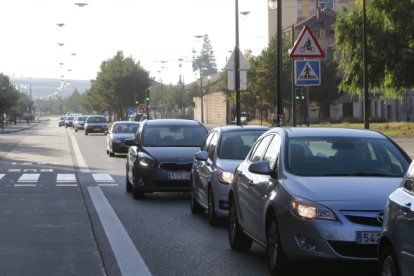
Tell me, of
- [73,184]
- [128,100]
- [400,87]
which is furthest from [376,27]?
[128,100]

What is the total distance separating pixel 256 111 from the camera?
110125mm

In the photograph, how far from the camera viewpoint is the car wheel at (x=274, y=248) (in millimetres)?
7945

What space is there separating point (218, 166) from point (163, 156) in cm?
389

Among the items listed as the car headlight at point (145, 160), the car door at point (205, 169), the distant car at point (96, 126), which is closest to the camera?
the car door at point (205, 169)

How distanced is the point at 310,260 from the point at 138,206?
8.15 m

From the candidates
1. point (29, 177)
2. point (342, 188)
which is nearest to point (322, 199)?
point (342, 188)

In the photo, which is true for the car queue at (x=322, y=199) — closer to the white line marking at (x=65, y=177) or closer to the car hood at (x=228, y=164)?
the car hood at (x=228, y=164)

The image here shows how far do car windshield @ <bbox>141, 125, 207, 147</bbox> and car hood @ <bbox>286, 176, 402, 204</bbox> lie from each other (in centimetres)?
917

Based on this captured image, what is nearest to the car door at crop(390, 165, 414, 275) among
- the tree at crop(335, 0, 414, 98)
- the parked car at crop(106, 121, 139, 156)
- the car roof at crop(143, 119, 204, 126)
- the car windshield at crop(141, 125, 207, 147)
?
the car windshield at crop(141, 125, 207, 147)

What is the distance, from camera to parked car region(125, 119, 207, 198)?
16047mm

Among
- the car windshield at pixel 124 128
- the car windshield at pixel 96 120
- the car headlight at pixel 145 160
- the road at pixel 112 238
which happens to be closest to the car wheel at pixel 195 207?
the road at pixel 112 238

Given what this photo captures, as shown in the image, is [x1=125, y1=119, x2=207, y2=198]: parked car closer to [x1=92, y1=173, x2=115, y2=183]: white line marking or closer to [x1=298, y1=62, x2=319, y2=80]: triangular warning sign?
[x1=298, y1=62, x2=319, y2=80]: triangular warning sign

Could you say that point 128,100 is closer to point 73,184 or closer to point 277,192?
point 73,184

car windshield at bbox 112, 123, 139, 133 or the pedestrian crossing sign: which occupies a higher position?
the pedestrian crossing sign
